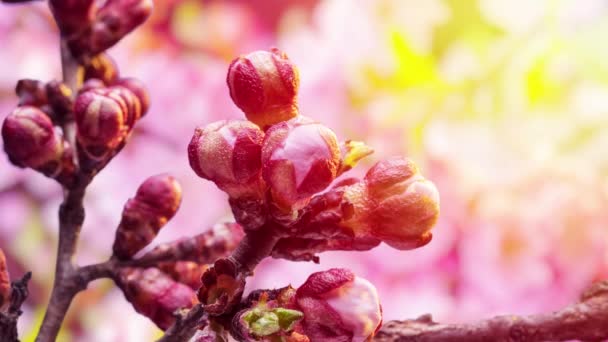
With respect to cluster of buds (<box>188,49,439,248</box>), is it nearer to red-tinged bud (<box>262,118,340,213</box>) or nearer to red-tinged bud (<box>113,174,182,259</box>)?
red-tinged bud (<box>262,118,340,213</box>)

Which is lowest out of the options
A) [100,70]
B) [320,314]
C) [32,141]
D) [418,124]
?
[320,314]

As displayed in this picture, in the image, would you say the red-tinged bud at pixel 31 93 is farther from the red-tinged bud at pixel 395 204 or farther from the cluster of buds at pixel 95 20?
the red-tinged bud at pixel 395 204

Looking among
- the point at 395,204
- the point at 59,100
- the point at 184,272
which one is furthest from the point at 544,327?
the point at 59,100

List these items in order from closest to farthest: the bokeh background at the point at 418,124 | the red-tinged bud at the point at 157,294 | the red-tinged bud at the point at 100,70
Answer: the red-tinged bud at the point at 157,294 < the red-tinged bud at the point at 100,70 < the bokeh background at the point at 418,124

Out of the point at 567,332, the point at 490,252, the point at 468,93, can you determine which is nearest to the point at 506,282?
the point at 490,252

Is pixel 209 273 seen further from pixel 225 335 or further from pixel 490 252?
pixel 490 252

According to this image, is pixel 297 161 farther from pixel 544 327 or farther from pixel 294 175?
pixel 544 327

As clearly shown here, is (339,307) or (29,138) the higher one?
(29,138)

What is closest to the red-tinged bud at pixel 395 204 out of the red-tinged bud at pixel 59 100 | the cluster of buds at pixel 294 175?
the cluster of buds at pixel 294 175
